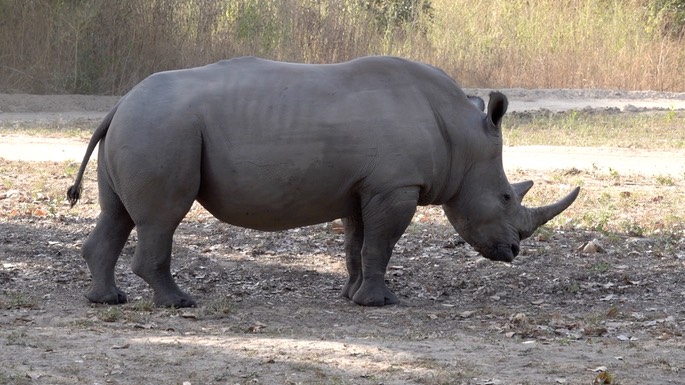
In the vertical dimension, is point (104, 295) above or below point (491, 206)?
below

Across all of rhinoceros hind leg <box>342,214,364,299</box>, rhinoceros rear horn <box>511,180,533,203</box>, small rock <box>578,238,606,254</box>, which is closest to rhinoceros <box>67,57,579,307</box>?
rhinoceros hind leg <box>342,214,364,299</box>

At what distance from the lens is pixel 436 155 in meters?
7.29

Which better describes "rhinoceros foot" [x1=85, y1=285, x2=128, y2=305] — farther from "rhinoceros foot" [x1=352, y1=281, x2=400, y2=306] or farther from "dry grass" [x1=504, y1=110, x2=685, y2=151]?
"dry grass" [x1=504, y1=110, x2=685, y2=151]

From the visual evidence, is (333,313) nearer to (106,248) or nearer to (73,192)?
(106,248)

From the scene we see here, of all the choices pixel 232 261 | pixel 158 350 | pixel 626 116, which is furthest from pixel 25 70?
pixel 158 350

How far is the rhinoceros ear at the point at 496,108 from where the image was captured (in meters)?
7.46

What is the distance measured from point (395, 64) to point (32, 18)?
49.4 ft

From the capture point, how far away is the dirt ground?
5.45m

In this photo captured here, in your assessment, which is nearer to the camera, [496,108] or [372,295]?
[372,295]

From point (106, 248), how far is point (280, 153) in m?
1.30

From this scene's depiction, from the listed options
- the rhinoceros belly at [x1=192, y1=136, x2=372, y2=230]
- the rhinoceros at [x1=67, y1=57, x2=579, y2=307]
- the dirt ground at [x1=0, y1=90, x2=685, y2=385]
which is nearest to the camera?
the dirt ground at [x1=0, y1=90, x2=685, y2=385]

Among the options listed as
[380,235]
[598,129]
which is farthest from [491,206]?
[598,129]

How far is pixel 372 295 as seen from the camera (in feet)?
24.1

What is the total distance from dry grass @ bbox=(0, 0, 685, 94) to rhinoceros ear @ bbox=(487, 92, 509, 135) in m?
14.5
